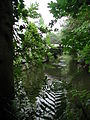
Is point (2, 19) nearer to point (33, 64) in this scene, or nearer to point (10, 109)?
point (10, 109)

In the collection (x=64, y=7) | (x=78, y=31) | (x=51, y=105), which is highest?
(x=64, y=7)

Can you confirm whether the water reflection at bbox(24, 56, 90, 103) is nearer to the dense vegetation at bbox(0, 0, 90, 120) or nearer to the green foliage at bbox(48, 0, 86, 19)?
the dense vegetation at bbox(0, 0, 90, 120)

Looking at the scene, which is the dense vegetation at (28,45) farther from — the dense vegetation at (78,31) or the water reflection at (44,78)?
the water reflection at (44,78)

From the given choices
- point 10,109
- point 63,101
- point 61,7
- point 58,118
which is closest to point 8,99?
point 10,109

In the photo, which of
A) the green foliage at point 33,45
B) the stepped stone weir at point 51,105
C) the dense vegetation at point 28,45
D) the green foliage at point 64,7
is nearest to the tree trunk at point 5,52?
the dense vegetation at point 28,45

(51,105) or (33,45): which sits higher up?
(33,45)

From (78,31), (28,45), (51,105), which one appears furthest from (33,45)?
(51,105)

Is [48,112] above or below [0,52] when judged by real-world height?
below

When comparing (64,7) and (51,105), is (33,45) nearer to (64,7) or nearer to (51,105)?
(64,7)

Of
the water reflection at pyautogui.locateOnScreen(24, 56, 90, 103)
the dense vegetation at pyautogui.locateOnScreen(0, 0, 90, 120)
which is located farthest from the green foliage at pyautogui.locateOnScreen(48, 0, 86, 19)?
the water reflection at pyautogui.locateOnScreen(24, 56, 90, 103)

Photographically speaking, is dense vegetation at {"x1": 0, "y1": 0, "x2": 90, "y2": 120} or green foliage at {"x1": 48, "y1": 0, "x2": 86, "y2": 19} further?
→ green foliage at {"x1": 48, "y1": 0, "x2": 86, "y2": 19}

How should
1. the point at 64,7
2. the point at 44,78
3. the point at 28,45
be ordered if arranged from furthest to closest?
the point at 44,78, the point at 28,45, the point at 64,7

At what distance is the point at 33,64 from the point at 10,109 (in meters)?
1.19

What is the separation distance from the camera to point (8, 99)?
1.44m
